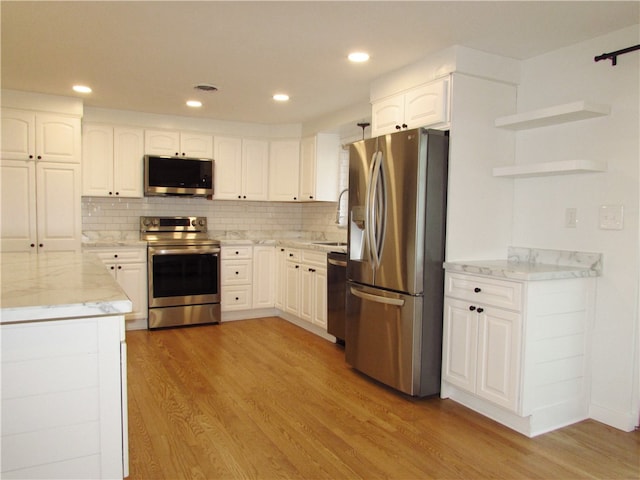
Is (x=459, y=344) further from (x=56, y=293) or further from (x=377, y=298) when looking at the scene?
(x=56, y=293)

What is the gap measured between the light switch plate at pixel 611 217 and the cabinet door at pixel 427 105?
→ 3.56ft

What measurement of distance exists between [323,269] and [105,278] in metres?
2.53

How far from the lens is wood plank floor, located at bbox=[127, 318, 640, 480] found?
2.18 meters

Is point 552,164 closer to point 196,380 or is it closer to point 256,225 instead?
point 196,380

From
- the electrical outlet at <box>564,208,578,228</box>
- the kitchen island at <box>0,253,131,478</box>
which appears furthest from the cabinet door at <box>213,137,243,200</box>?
the kitchen island at <box>0,253,131,478</box>

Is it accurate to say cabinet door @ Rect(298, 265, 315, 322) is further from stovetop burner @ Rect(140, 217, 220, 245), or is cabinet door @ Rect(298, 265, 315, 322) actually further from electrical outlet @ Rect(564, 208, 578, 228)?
electrical outlet @ Rect(564, 208, 578, 228)

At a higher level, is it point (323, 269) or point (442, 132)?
point (442, 132)

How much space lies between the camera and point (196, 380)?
130 inches

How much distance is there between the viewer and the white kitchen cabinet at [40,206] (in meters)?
4.17

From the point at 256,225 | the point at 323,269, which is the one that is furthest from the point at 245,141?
the point at 323,269

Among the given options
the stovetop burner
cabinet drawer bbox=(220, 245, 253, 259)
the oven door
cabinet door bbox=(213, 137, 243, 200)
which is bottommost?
the oven door

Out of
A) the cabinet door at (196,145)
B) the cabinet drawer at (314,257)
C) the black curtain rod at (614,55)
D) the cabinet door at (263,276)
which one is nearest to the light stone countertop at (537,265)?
the black curtain rod at (614,55)

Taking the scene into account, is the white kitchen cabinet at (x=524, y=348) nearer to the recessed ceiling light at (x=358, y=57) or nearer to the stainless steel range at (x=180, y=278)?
the recessed ceiling light at (x=358, y=57)

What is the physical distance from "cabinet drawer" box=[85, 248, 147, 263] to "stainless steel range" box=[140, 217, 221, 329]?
83mm
